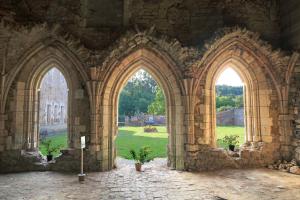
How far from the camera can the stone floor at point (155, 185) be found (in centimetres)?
429

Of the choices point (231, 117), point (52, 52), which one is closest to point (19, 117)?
point (52, 52)

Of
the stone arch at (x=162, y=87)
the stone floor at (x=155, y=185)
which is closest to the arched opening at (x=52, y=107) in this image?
the stone arch at (x=162, y=87)

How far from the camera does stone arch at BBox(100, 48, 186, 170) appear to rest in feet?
20.9

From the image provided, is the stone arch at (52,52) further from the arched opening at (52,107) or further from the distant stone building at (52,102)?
the distant stone building at (52,102)

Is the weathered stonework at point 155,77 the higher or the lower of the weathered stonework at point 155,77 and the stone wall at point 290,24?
the lower

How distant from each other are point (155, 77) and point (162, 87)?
34 centimetres

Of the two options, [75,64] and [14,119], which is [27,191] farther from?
[75,64]

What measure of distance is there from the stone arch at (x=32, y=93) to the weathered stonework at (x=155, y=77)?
0.08 ft

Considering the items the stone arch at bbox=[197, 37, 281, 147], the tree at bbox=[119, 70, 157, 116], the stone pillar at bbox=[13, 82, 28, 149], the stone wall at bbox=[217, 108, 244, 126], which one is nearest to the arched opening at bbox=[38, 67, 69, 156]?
the stone pillar at bbox=[13, 82, 28, 149]

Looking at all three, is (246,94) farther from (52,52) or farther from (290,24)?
(52,52)

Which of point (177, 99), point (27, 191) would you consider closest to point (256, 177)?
point (177, 99)

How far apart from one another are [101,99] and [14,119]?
2251 mm

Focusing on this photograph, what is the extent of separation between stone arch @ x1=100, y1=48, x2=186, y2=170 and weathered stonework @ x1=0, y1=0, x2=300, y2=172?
26 millimetres

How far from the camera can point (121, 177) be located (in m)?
5.58
